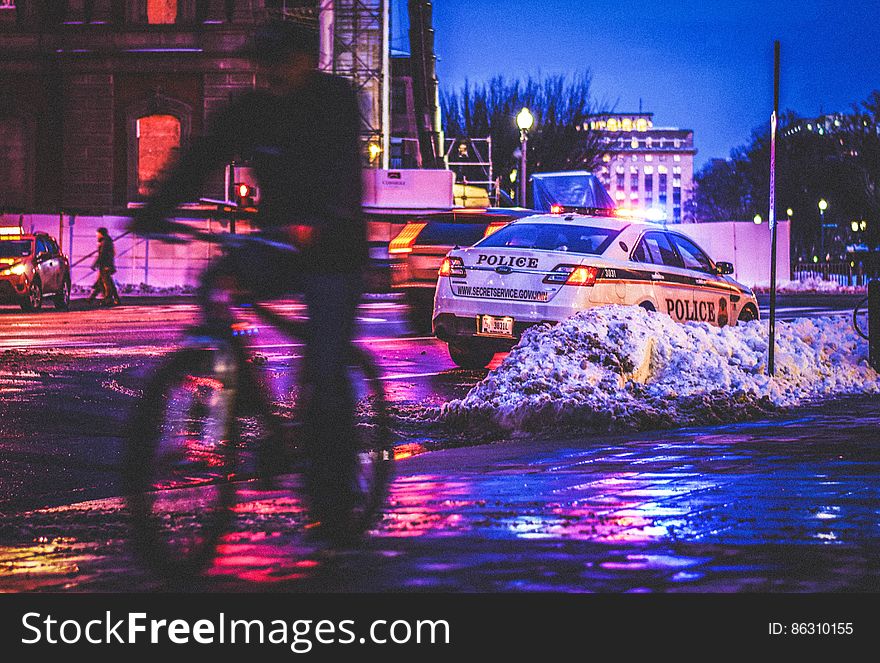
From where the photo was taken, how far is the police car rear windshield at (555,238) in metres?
13.9

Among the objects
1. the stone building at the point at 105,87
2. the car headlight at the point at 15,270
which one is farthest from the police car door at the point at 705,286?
the stone building at the point at 105,87

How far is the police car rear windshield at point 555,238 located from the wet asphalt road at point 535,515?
3.80 meters

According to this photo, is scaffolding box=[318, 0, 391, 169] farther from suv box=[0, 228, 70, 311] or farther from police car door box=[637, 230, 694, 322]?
police car door box=[637, 230, 694, 322]

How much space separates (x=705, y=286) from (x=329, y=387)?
10620 millimetres

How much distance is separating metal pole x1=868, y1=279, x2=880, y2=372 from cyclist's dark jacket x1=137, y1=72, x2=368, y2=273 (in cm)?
901

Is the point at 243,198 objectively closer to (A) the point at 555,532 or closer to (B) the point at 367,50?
(A) the point at 555,532

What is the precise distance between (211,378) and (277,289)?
0.46 metres

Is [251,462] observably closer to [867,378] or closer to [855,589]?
[855,589]

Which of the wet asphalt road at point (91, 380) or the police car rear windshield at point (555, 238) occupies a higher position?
the police car rear windshield at point (555, 238)

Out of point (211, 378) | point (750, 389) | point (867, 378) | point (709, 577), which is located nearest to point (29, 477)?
point (211, 378)

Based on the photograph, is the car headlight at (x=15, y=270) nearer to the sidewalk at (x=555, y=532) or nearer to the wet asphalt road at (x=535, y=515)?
the wet asphalt road at (x=535, y=515)

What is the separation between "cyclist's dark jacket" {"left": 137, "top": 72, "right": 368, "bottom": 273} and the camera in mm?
5027

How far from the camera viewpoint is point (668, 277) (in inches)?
569

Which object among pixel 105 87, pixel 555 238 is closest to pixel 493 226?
pixel 555 238
